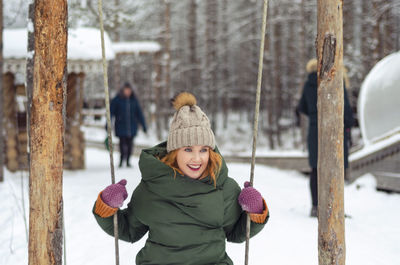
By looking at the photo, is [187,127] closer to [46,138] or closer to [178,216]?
[178,216]

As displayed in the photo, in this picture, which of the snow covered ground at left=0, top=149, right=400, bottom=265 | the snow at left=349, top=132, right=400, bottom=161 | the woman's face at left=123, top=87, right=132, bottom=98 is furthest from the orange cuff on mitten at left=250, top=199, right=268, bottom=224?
the woman's face at left=123, top=87, right=132, bottom=98

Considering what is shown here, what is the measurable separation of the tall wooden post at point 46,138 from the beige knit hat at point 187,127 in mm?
655

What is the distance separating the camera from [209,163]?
2320 millimetres

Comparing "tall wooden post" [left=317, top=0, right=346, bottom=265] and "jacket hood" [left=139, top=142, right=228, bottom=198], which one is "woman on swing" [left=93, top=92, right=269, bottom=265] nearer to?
"jacket hood" [left=139, top=142, right=228, bottom=198]

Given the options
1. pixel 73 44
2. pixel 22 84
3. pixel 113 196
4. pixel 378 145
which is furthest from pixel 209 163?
pixel 22 84

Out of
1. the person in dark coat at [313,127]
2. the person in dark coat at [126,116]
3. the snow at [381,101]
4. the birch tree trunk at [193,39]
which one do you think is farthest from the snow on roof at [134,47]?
the person in dark coat at [313,127]

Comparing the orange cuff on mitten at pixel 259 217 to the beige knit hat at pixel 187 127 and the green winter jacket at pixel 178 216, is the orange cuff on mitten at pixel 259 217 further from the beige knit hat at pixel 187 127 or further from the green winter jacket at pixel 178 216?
the beige knit hat at pixel 187 127

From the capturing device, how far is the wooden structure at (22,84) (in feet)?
26.6

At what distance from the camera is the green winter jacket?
2.22 metres

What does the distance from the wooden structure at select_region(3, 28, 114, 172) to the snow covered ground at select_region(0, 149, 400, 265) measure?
1.54 metres

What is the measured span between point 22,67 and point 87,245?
201 inches

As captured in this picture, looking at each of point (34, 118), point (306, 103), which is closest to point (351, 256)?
point (306, 103)

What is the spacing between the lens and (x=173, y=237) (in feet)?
7.27

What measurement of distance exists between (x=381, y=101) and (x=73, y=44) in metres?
6.19
